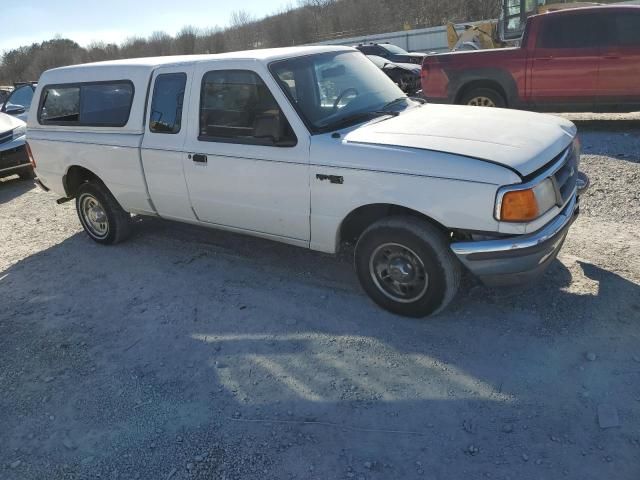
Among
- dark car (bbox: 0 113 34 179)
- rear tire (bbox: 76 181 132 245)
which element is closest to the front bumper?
rear tire (bbox: 76 181 132 245)

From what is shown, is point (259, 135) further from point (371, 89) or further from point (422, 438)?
point (422, 438)

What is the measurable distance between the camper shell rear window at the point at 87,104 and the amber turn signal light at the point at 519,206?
11.9ft

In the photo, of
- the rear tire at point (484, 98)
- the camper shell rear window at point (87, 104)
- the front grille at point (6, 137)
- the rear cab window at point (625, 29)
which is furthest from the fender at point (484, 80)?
the front grille at point (6, 137)

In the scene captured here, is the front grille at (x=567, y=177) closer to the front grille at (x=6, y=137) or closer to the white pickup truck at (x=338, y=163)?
the white pickup truck at (x=338, y=163)

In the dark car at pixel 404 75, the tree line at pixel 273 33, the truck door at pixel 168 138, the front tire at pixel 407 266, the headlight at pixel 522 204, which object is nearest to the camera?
the headlight at pixel 522 204

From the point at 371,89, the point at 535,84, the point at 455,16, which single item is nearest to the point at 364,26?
the point at 455,16

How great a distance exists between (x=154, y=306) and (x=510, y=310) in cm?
288

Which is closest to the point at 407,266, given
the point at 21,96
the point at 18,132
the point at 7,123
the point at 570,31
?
the point at 570,31

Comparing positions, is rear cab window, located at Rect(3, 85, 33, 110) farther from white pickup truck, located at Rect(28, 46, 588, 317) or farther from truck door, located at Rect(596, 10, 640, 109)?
truck door, located at Rect(596, 10, 640, 109)

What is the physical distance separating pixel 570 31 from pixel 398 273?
6.94 metres

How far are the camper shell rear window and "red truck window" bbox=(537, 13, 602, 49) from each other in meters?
6.87

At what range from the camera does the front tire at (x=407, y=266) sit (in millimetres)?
3537

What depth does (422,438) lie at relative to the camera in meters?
2.76

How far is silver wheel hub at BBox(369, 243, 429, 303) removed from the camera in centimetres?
368
